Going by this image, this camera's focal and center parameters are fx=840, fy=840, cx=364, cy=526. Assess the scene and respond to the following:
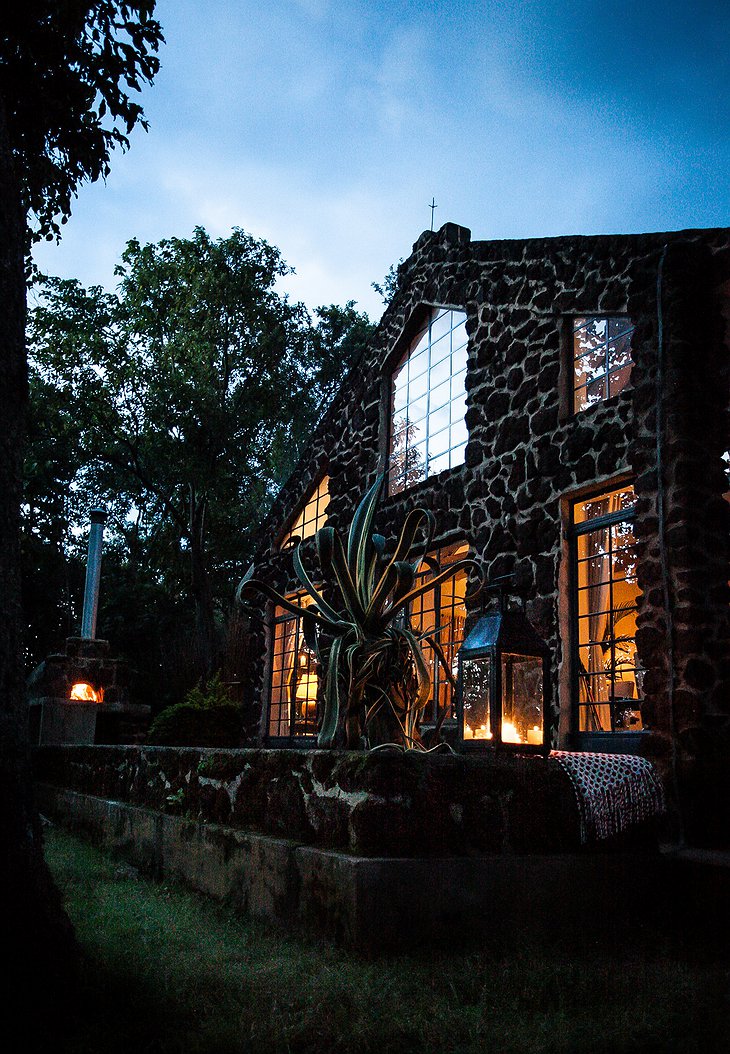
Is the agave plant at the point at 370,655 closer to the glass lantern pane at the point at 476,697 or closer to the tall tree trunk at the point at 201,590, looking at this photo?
the glass lantern pane at the point at 476,697

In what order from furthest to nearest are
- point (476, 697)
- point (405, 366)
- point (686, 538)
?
point (405, 366)
point (686, 538)
point (476, 697)

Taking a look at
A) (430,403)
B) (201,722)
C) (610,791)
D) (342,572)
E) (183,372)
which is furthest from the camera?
(183,372)

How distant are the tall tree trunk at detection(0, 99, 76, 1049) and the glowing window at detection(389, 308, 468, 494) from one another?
6258 mm

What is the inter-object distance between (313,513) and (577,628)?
226 inches

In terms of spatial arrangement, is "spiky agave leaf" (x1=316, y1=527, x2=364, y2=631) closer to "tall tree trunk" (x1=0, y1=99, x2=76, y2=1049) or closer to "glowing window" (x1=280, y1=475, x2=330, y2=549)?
"tall tree trunk" (x1=0, y1=99, x2=76, y2=1049)

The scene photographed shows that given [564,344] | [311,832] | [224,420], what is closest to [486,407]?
[564,344]

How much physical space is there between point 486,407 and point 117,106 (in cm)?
433

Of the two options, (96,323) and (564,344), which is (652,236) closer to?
(564,344)

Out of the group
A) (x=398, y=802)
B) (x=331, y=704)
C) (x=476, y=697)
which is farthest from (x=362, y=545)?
(x=398, y=802)

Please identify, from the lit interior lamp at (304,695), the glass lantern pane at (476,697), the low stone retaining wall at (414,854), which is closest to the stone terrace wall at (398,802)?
the low stone retaining wall at (414,854)

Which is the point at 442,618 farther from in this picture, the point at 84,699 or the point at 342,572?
the point at 84,699

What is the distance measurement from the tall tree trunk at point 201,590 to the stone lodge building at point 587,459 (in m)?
4.65

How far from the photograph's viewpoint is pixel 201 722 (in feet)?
36.4

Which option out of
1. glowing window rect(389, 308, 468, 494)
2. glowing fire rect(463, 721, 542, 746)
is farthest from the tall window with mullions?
glowing fire rect(463, 721, 542, 746)
